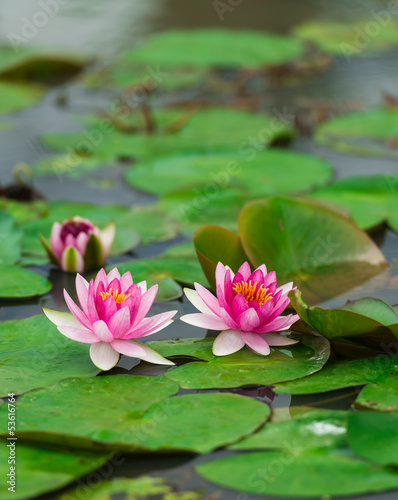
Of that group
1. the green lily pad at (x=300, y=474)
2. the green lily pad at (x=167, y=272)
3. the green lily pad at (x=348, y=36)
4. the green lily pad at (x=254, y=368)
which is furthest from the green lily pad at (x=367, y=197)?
the green lily pad at (x=348, y=36)

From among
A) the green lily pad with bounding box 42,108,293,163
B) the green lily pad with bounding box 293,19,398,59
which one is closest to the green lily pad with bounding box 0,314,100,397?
the green lily pad with bounding box 42,108,293,163

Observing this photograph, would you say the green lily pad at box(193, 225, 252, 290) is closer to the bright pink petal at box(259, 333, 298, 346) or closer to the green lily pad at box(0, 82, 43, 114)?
the bright pink petal at box(259, 333, 298, 346)

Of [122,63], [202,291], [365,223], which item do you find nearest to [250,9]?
[122,63]

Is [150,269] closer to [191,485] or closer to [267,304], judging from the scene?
[267,304]

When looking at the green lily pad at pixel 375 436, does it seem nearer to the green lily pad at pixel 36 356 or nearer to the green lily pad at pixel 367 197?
the green lily pad at pixel 36 356

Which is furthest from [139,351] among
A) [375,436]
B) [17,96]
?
[17,96]

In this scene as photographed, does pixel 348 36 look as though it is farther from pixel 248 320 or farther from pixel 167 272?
pixel 248 320
